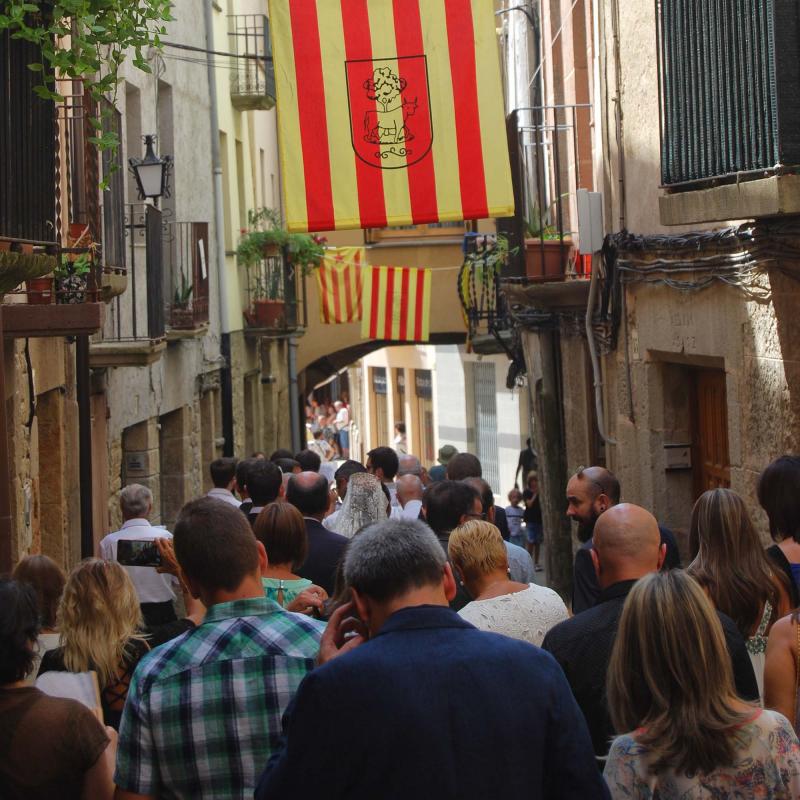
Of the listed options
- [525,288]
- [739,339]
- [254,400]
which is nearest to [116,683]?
[739,339]

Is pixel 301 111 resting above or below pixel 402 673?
above

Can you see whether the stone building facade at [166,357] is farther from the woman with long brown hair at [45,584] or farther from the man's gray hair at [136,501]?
the woman with long brown hair at [45,584]

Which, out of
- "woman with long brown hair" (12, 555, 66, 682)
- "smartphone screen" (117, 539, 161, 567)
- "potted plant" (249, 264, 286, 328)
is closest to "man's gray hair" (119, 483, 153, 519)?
"smartphone screen" (117, 539, 161, 567)

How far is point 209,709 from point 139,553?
2.68 meters

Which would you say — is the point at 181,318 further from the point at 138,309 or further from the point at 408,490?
the point at 408,490

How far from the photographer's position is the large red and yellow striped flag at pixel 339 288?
23625 millimetres

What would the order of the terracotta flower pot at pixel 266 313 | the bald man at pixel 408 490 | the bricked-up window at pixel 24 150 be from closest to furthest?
the bricked-up window at pixel 24 150, the bald man at pixel 408 490, the terracotta flower pot at pixel 266 313

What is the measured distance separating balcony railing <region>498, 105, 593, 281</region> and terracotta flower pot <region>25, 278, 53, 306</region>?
15.5 ft

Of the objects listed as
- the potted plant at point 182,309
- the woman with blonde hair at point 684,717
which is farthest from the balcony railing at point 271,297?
the woman with blonde hair at point 684,717

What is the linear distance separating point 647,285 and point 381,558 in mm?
7771

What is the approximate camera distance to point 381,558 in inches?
116

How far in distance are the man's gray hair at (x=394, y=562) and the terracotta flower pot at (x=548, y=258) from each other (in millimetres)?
10220

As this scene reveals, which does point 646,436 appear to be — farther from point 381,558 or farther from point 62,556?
point 381,558

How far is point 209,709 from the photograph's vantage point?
3357mm
